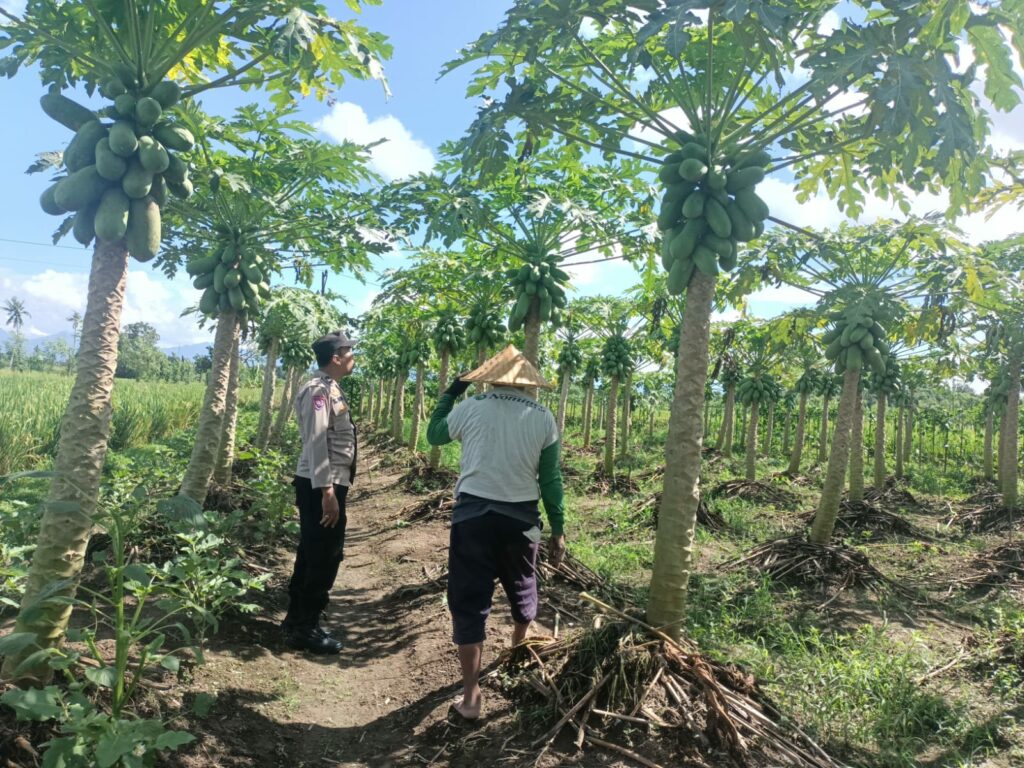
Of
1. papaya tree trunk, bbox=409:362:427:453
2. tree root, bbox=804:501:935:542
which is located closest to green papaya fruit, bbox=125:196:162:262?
tree root, bbox=804:501:935:542

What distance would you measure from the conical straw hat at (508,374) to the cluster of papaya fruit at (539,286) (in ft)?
12.8

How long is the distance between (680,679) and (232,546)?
4.61 meters

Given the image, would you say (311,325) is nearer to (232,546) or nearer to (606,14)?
(232,546)

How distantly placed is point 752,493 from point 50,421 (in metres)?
14.4

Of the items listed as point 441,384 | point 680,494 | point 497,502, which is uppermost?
point 441,384

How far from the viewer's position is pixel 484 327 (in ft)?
37.9

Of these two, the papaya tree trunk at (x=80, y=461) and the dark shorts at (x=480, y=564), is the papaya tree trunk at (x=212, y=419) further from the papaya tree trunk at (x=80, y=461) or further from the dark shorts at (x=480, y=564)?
the dark shorts at (x=480, y=564)

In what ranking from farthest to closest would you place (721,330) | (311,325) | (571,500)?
1. (721,330)
2. (571,500)
3. (311,325)

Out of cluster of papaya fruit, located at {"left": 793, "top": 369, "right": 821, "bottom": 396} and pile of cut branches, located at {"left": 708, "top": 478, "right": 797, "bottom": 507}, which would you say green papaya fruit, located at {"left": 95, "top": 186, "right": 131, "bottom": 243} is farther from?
cluster of papaya fruit, located at {"left": 793, "top": 369, "right": 821, "bottom": 396}

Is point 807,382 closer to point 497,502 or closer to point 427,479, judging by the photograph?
point 427,479

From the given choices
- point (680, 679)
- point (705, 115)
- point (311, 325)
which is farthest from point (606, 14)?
point (311, 325)

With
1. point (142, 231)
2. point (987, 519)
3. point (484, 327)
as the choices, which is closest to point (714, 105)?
point (142, 231)

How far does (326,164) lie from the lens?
21.8 feet

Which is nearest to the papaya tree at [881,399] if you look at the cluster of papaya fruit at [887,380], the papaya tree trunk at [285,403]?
the cluster of papaya fruit at [887,380]
